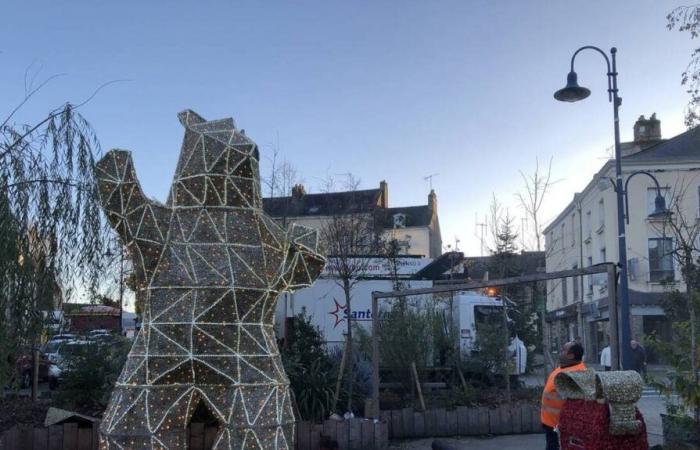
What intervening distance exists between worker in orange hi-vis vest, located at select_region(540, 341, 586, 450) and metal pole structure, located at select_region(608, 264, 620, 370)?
1.15m

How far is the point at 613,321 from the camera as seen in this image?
822cm

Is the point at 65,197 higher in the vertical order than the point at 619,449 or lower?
higher

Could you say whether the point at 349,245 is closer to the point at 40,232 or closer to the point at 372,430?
the point at 372,430

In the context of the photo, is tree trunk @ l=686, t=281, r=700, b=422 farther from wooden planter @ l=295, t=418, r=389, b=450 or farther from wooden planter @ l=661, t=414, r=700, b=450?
wooden planter @ l=295, t=418, r=389, b=450

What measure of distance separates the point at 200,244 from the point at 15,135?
160 centimetres

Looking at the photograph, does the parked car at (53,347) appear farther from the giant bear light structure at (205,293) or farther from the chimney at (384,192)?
the chimney at (384,192)

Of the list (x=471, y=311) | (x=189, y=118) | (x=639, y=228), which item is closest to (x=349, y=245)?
(x=471, y=311)

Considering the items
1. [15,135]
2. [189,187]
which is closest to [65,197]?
[15,135]

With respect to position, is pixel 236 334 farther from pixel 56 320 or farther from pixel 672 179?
pixel 672 179

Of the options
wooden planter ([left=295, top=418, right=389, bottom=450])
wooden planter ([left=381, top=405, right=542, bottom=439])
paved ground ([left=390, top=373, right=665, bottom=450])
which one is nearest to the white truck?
wooden planter ([left=381, top=405, right=542, bottom=439])

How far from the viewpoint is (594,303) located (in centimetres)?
3350

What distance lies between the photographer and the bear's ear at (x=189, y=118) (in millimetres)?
5969

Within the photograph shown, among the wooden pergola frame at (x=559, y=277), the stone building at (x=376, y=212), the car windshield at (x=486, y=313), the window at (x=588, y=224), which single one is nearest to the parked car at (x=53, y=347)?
the wooden pergola frame at (x=559, y=277)

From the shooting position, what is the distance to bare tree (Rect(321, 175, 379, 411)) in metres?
11.6
